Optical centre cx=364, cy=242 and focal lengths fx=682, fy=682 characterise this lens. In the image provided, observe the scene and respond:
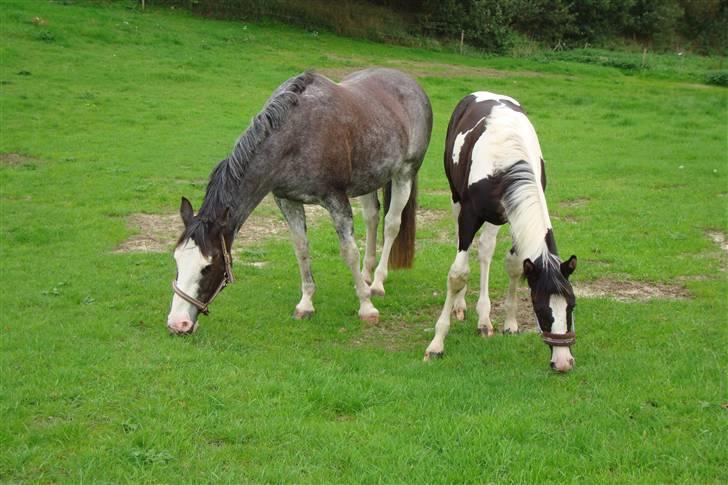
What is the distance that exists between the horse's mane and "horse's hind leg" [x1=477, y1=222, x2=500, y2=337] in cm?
216

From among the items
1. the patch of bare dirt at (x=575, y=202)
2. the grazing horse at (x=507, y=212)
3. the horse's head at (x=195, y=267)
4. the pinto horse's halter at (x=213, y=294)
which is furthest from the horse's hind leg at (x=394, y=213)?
the patch of bare dirt at (x=575, y=202)

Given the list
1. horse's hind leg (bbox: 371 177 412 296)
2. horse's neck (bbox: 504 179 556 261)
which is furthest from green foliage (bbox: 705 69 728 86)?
horse's neck (bbox: 504 179 556 261)

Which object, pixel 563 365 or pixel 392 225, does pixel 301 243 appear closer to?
pixel 392 225

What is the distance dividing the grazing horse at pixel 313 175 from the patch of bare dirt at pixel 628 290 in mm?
2070

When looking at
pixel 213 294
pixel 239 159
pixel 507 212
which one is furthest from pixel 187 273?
pixel 507 212

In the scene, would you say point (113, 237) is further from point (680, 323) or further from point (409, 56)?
point (409, 56)

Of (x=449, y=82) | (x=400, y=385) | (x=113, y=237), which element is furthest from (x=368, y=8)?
(x=400, y=385)

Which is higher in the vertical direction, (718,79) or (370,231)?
(718,79)

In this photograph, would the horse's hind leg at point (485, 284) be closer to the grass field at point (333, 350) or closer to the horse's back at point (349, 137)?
the grass field at point (333, 350)

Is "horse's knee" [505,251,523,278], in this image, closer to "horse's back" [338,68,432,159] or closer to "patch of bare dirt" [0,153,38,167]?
"horse's back" [338,68,432,159]

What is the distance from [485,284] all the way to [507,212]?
1417 mm

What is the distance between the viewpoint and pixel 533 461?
3846 mm

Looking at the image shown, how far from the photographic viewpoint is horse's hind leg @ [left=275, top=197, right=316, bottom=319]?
665 centimetres

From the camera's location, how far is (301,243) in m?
6.73
